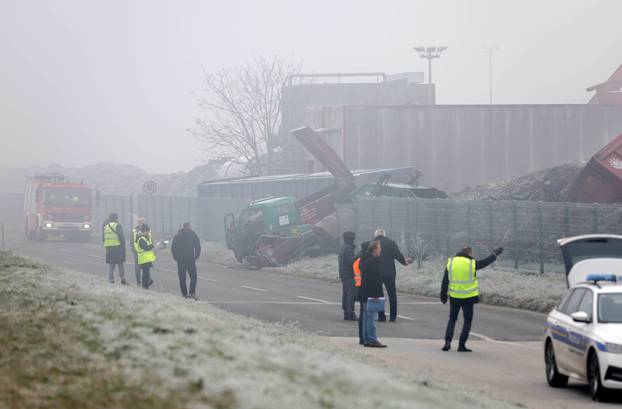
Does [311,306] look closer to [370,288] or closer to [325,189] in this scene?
[370,288]

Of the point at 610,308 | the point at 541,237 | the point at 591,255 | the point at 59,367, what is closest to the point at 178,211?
the point at 541,237

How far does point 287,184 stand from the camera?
155 feet

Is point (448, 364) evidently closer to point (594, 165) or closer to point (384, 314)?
point (384, 314)

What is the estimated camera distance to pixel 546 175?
39875mm

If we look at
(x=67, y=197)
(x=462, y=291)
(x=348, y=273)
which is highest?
(x=67, y=197)

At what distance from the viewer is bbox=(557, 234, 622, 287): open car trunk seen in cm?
1695

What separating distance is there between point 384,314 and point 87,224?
39679mm

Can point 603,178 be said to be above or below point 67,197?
below

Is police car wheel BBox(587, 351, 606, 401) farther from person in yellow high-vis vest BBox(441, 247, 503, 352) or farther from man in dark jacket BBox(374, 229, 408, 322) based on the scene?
man in dark jacket BBox(374, 229, 408, 322)

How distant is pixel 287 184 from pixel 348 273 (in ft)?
82.7

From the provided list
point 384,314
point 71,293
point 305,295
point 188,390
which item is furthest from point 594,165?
point 188,390

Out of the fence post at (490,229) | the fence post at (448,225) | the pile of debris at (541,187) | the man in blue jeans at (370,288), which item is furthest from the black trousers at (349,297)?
the pile of debris at (541,187)

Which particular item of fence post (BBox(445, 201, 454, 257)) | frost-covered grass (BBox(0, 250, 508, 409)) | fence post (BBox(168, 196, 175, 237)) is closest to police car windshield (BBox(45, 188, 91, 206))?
fence post (BBox(168, 196, 175, 237))

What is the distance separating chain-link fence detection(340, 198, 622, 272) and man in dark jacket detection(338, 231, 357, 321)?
26.2 ft
